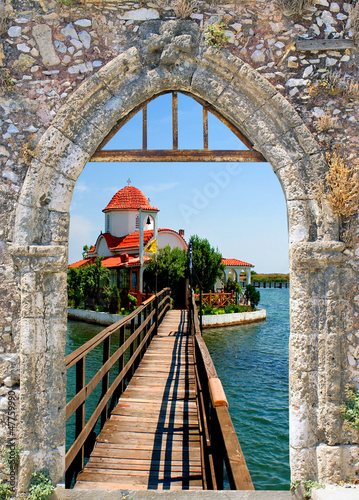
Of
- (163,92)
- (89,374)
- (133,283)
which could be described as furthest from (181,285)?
(163,92)

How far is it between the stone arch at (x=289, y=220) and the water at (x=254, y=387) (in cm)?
357

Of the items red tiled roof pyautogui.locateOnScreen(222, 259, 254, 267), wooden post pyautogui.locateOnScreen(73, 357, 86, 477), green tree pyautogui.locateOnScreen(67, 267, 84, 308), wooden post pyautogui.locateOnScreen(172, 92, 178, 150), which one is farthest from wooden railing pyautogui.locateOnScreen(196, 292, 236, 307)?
wooden post pyautogui.locateOnScreen(73, 357, 86, 477)

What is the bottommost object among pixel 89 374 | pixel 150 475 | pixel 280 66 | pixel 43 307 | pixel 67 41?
pixel 89 374

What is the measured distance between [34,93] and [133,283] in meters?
18.4

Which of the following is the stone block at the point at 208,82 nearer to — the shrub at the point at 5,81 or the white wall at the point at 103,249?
the shrub at the point at 5,81

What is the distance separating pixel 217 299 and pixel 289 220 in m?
19.6

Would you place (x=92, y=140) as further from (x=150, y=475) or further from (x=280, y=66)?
(x=150, y=475)

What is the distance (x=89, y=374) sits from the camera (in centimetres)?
1150

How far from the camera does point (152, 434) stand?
3598 millimetres

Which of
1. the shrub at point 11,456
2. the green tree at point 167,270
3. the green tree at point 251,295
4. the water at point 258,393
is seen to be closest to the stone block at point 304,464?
the shrub at point 11,456

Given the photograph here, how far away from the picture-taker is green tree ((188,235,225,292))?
69.9ft

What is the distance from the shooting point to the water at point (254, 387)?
655cm

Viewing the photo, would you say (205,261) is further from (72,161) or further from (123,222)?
(72,161)

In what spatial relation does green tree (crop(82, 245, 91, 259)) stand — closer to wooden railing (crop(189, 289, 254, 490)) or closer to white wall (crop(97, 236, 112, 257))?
white wall (crop(97, 236, 112, 257))
